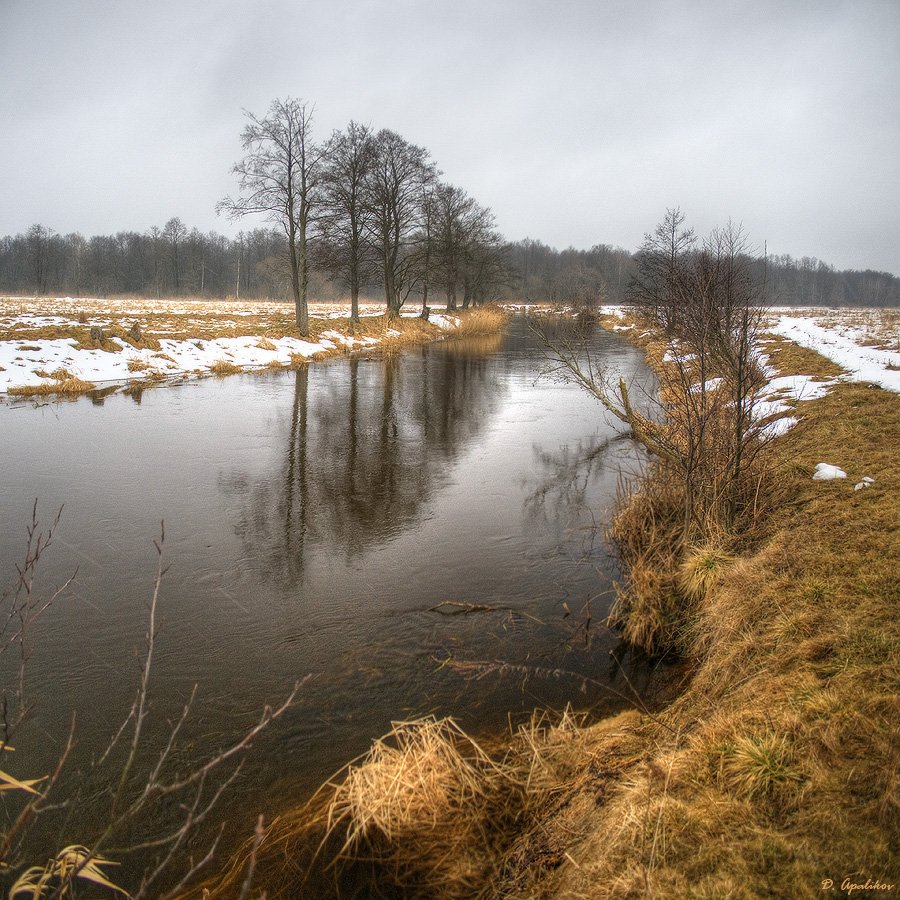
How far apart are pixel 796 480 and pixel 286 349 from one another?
19244 mm

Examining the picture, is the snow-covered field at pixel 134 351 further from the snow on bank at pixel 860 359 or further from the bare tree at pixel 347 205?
the snow on bank at pixel 860 359

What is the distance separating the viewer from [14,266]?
92562 millimetres

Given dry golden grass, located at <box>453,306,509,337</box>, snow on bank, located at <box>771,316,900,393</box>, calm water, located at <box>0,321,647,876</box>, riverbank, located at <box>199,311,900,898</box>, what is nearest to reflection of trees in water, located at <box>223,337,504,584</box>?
calm water, located at <box>0,321,647,876</box>

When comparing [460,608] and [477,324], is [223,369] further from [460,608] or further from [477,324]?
[477,324]

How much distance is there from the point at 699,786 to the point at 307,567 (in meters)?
4.21

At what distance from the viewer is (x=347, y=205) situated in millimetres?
28891

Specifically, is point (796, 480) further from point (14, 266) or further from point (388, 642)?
point (14, 266)

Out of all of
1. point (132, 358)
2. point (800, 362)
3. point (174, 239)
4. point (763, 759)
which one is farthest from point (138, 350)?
point (174, 239)

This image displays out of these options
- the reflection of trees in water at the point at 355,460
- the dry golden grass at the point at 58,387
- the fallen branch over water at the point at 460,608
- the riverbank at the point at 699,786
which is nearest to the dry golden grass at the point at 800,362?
the reflection of trees in water at the point at 355,460

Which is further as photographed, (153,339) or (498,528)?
(153,339)

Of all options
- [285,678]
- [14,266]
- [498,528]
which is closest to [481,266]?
[498,528]

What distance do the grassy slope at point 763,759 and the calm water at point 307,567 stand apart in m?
0.89

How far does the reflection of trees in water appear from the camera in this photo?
6895 millimetres

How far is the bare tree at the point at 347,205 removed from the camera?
2781 centimetres
